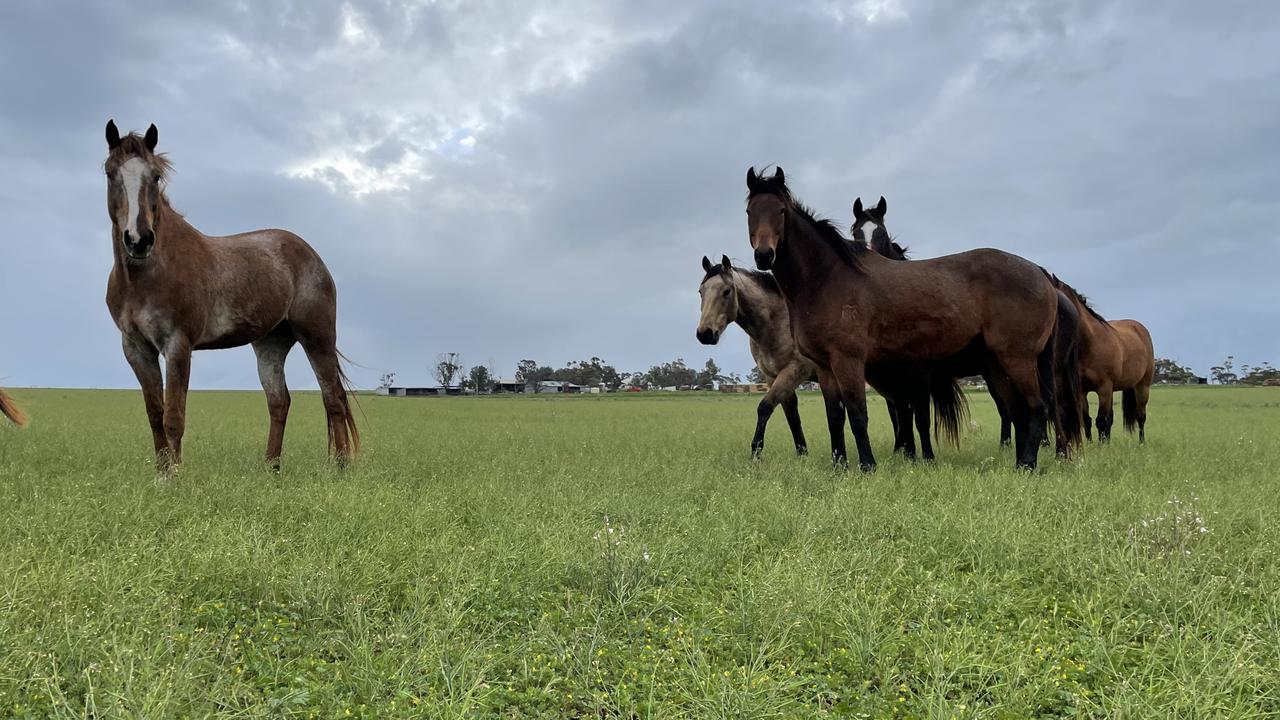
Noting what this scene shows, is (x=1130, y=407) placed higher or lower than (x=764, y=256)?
lower

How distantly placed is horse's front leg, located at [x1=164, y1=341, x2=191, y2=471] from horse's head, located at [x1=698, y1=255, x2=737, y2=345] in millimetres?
6315

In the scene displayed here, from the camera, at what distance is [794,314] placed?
793 cm

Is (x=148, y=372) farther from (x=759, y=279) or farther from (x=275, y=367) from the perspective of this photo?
(x=759, y=279)

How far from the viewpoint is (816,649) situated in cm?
311

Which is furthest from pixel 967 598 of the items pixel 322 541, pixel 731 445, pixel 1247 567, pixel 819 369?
pixel 731 445

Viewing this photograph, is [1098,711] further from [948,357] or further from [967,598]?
[948,357]

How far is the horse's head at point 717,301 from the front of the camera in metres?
9.48

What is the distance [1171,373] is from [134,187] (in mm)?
121608

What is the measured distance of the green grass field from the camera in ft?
8.79

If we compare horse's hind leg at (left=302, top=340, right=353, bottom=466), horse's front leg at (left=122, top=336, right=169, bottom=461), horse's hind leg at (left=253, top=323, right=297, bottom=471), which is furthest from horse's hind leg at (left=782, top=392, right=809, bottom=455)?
horse's front leg at (left=122, top=336, right=169, bottom=461)

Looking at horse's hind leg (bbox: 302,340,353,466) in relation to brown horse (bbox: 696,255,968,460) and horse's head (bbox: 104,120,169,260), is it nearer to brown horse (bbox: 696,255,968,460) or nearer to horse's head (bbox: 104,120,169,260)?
horse's head (bbox: 104,120,169,260)

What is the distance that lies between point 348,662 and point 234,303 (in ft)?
17.8

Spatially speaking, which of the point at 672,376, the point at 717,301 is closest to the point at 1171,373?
the point at 672,376

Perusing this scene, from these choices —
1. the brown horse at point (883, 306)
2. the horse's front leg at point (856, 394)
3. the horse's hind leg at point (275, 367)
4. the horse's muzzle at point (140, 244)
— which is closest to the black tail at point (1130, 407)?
the brown horse at point (883, 306)
